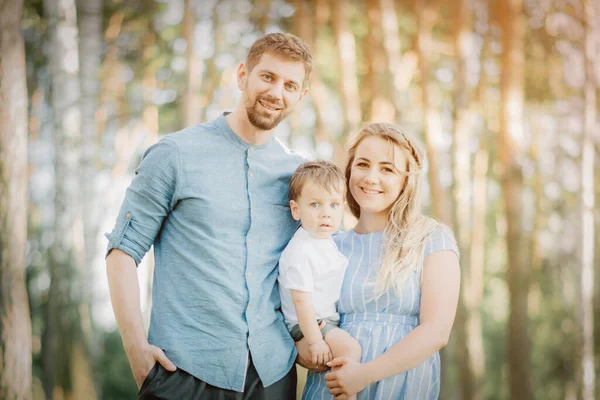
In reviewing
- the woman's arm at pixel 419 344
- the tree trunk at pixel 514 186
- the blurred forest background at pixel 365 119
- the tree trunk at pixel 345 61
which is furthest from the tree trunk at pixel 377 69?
the woman's arm at pixel 419 344

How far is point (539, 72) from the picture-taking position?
9.51 m

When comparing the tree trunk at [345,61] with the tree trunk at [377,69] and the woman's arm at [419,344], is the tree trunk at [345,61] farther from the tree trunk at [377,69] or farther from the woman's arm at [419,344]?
the woman's arm at [419,344]

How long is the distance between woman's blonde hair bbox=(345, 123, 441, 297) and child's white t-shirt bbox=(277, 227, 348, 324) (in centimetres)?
18

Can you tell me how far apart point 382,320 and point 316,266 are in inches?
13.0

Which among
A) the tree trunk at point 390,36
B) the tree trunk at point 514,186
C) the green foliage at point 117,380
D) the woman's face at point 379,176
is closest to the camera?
the woman's face at point 379,176

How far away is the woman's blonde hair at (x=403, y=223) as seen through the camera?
225 cm

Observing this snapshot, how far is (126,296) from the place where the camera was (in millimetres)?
2211

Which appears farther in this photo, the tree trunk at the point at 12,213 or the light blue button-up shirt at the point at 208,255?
the tree trunk at the point at 12,213

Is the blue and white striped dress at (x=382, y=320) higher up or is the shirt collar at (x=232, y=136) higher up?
the shirt collar at (x=232, y=136)

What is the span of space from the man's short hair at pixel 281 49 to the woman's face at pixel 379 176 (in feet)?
1.46

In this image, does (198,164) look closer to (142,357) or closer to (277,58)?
(277,58)

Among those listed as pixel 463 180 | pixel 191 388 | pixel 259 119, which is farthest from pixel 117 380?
pixel 259 119

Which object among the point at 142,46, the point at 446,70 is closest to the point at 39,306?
the point at 142,46

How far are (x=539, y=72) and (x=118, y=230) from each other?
881cm
